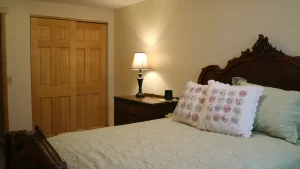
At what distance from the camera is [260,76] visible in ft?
8.18

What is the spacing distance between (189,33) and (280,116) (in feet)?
5.56

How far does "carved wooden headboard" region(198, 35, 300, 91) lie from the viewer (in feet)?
7.48

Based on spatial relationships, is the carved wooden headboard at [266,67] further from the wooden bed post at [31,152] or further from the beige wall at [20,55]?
the beige wall at [20,55]

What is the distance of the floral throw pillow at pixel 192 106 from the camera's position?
234 centimetres

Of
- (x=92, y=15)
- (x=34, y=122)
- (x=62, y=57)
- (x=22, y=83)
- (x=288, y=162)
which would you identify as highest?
(x=92, y=15)

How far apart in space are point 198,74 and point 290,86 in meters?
1.14

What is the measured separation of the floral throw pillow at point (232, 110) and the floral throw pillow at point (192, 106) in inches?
4.3

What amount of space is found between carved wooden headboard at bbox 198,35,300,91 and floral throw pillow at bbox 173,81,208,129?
1.51 ft

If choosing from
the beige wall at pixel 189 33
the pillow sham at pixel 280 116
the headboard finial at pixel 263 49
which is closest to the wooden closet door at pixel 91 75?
the beige wall at pixel 189 33

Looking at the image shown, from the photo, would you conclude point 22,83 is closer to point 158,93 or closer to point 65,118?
point 65,118

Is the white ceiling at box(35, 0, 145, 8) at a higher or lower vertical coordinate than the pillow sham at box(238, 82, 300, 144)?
higher

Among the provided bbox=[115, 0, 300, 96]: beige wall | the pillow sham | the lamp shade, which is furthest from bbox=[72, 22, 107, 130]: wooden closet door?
the pillow sham

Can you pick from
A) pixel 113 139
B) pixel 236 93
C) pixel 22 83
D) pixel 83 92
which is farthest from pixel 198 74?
pixel 22 83

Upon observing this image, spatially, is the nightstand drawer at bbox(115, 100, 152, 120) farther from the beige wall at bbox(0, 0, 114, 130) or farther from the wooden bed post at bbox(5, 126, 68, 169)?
the wooden bed post at bbox(5, 126, 68, 169)
